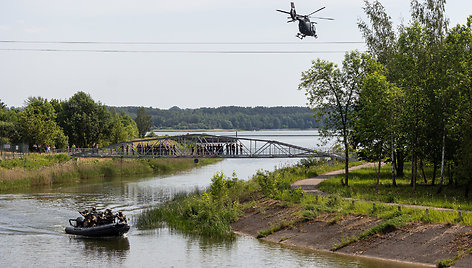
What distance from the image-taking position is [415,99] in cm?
4022

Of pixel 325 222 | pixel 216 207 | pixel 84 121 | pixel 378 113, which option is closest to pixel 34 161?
pixel 84 121

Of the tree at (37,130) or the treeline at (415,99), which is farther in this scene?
the tree at (37,130)

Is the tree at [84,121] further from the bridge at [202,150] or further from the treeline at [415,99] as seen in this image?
the treeline at [415,99]

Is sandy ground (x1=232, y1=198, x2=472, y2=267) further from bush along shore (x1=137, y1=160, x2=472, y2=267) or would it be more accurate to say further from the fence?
the fence

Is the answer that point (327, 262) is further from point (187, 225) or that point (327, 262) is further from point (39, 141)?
point (39, 141)

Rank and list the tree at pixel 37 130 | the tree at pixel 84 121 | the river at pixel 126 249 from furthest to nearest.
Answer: the tree at pixel 84 121
the tree at pixel 37 130
the river at pixel 126 249

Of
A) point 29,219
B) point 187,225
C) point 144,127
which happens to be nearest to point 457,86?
point 187,225

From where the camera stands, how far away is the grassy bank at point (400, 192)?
35.0 m

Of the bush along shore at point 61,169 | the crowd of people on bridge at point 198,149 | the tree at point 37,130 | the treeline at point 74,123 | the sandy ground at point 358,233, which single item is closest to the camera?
the sandy ground at point 358,233

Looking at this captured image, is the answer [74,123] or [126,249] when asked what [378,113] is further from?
[74,123]

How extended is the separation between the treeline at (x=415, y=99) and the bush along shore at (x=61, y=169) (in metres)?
38.6

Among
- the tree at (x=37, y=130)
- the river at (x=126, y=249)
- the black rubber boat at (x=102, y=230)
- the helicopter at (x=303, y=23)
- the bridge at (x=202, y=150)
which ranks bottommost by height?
the river at (x=126, y=249)

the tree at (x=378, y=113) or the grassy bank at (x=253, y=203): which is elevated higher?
the tree at (x=378, y=113)

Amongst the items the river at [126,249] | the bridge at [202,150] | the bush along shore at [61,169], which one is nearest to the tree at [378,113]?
the river at [126,249]
